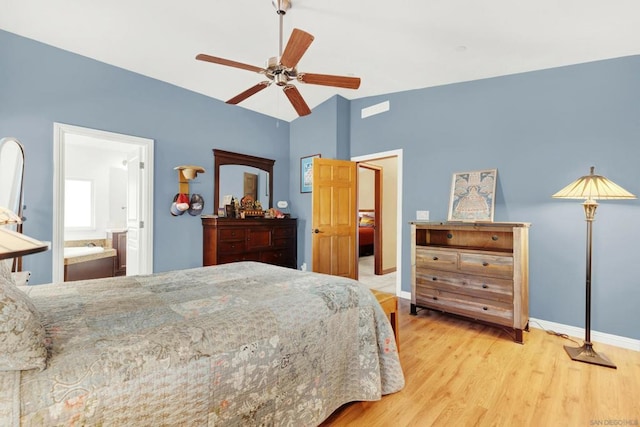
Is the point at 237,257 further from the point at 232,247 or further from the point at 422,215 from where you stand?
the point at 422,215

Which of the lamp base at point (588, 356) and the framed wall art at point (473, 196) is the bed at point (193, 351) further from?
the framed wall art at point (473, 196)

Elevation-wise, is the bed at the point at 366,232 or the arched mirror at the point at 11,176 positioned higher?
the arched mirror at the point at 11,176

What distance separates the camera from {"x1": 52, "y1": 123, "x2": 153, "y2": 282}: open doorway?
10.2 feet

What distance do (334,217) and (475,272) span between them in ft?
6.78

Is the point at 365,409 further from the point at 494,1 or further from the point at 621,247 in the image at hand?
the point at 494,1

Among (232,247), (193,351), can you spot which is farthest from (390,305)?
(232,247)

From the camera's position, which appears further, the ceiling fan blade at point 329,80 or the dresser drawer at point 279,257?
the dresser drawer at point 279,257

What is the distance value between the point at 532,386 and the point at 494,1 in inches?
110

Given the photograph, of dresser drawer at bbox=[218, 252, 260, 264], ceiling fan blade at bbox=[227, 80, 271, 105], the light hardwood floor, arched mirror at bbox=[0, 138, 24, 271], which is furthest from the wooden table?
arched mirror at bbox=[0, 138, 24, 271]

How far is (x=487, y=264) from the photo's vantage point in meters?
2.90

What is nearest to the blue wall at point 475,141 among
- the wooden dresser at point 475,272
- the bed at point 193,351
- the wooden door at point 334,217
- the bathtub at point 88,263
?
the wooden dresser at point 475,272

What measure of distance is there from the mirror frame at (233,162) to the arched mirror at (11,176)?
229 cm

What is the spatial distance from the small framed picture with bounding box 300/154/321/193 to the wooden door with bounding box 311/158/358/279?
0.69 meters

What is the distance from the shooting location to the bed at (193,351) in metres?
0.83
